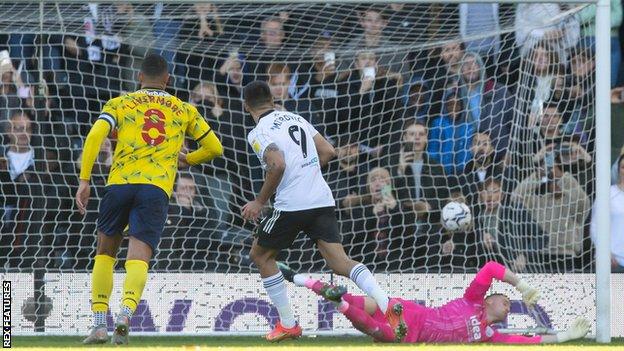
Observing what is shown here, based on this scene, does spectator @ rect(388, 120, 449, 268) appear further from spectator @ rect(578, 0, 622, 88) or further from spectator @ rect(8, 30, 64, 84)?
spectator @ rect(8, 30, 64, 84)

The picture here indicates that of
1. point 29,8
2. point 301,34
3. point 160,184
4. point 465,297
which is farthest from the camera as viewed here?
point 301,34

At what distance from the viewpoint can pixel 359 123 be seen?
11.2 m

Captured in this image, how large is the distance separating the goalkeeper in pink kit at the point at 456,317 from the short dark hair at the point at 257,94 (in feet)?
4.29

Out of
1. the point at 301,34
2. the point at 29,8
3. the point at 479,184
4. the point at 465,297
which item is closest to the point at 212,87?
the point at 301,34

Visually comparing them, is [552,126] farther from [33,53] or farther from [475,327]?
[33,53]

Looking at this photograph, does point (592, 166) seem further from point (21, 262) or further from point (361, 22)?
point (21, 262)

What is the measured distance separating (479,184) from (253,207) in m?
2.77

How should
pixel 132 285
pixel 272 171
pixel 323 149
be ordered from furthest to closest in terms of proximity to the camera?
pixel 323 149 < pixel 272 171 < pixel 132 285

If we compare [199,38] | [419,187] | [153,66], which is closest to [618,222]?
[419,187]

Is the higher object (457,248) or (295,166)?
(295,166)

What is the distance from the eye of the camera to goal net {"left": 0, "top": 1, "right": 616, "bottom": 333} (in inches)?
416

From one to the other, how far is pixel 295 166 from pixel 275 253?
65 centimetres

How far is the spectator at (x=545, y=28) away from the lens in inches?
413

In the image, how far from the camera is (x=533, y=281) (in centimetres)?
1051
